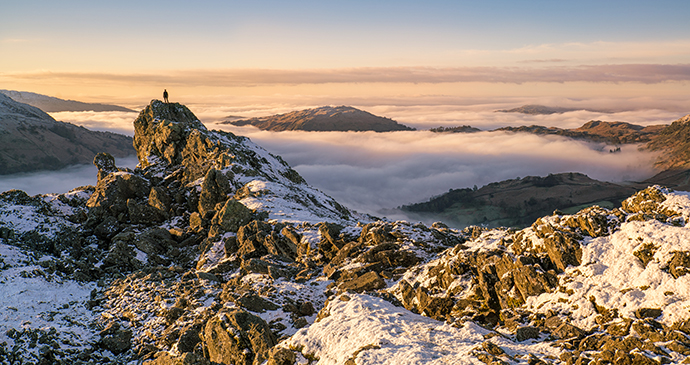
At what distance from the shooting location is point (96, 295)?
47156 millimetres

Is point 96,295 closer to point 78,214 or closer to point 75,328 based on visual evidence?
point 75,328

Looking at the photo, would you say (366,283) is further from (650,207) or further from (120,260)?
(120,260)

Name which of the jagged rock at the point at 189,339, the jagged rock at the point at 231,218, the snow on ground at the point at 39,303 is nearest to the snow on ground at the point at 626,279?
the jagged rock at the point at 189,339

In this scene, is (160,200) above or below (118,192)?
below

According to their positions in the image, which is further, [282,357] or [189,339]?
[189,339]

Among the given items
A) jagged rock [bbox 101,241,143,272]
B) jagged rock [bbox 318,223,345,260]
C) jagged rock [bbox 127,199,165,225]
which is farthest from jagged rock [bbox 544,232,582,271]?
jagged rock [bbox 127,199,165,225]

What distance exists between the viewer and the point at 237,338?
2886cm

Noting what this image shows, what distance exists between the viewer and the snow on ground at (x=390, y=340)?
22516 mm

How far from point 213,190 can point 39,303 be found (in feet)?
103

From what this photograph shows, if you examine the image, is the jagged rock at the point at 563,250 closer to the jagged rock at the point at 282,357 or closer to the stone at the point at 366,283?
the stone at the point at 366,283

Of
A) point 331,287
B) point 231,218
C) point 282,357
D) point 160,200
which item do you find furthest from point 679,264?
point 160,200

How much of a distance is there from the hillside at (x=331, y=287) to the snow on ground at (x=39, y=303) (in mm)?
212

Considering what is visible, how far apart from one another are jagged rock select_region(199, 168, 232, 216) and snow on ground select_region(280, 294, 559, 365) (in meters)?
44.5

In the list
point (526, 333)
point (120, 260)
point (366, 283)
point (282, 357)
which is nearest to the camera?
point (526, 333)
